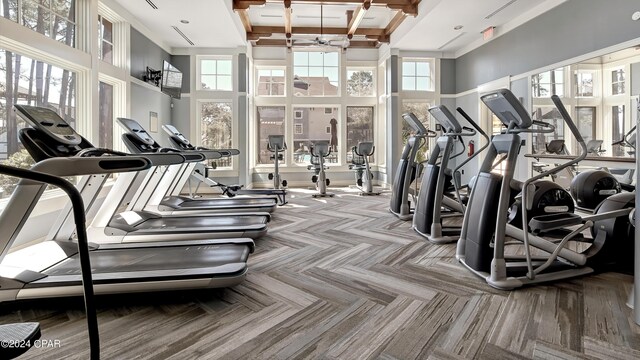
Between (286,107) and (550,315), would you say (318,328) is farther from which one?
(286,107)

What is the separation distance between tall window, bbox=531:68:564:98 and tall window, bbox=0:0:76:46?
270 inches

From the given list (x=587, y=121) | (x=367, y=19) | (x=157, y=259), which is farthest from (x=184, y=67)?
(x=587, y=121)

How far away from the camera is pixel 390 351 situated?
173 centimetres

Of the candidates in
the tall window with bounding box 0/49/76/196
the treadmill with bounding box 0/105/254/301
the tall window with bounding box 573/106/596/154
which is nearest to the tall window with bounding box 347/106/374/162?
the tall window with bounding box 573/106/596/154

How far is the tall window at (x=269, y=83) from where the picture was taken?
901 cm

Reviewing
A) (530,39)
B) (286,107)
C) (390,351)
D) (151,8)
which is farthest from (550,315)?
(286,107)

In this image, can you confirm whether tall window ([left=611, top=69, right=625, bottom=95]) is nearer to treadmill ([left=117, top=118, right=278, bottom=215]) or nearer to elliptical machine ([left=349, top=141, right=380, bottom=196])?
elliptical machine ([left=349, top=141, right=380, bottom=196])

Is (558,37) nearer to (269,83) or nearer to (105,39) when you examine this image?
(269,83)

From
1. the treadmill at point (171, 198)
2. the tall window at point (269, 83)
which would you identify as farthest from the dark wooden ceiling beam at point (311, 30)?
the treadmill at point (171, 198)

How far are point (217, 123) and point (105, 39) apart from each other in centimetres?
302

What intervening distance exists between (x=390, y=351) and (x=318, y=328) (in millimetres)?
414

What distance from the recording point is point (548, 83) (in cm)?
552

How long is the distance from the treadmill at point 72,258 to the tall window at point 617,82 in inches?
186

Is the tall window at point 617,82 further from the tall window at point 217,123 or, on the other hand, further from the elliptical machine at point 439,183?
the tall window at point 217,123
